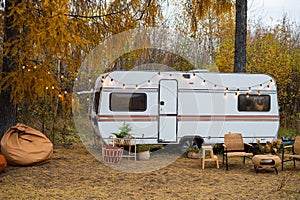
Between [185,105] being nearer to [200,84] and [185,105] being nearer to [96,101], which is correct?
[200,84]

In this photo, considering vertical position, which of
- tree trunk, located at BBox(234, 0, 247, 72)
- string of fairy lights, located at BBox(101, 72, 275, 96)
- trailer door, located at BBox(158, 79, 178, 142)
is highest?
tree trunk, located at BBox(234, 0, 247, 72)

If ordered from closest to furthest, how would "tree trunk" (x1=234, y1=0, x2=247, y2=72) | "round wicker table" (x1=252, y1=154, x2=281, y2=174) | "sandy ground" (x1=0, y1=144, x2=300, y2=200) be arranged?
"sandy ground" (x1=0, y1=144, x2=300, y2=200) < "round wicker table" (x1=252, y1=154, x2=281, y2=174) < "tree trunk" (x1=234, y1=0, x2=247, y2=72)

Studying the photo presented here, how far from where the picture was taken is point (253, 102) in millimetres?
10562

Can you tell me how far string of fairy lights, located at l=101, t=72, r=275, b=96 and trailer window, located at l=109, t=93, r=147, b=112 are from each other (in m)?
0.23

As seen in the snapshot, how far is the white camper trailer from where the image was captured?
9875 millimetres

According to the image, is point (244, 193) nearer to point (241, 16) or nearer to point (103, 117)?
point (103, 117)

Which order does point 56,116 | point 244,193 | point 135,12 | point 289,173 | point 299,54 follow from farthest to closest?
1. point 299,54
2. point 56,116
3. point 135,12
4. point 289,173
5. point 244,193

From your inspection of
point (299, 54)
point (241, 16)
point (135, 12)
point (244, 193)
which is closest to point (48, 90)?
point (135, 12)

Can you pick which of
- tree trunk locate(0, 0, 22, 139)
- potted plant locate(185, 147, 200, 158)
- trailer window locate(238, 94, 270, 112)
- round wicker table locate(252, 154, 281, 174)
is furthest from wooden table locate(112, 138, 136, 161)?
trailer window locate(238, 94, 270, 112)

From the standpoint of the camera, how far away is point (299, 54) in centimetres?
1447

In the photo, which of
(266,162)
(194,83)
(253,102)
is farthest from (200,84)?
(266,162)

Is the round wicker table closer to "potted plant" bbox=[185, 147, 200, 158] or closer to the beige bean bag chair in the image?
"potted plant" bbox=[185, 147, 200, 158]

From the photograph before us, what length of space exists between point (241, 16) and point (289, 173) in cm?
565

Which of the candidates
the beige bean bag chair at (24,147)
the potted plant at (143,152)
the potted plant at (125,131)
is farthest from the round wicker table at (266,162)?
the beige bean bag chair at (24,147)
